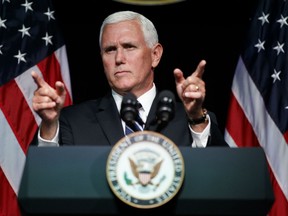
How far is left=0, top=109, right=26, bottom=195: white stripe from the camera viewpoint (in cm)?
302

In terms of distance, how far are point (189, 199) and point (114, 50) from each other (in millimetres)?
1162

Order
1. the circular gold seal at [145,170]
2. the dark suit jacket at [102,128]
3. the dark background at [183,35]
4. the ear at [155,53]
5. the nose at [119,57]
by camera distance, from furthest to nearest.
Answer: the dark background at [183,35], the ear at [155,53], the nose at [119,57], the dark suit jacket at [102,128], the circular gold seal at [145,170]

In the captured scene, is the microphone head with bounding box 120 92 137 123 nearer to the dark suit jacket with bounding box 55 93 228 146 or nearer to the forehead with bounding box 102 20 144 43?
the dark suit jacket with bounding box 55 93 228 146

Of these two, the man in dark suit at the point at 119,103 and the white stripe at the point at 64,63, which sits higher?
the man in dark suit at the point at 119,103

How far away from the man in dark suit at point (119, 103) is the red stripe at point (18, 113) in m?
0.80

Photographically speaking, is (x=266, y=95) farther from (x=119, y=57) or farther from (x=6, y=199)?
(x=6, y=199)

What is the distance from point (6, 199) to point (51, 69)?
2.60 ft

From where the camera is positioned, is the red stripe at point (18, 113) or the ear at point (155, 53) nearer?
the ear at point (155, 53)

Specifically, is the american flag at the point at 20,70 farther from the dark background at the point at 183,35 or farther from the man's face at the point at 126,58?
the man's face at the point at 126,58

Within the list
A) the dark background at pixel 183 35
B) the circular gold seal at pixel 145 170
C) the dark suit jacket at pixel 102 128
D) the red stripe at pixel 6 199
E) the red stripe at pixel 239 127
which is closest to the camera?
the circular gold seal at pixel 145 170

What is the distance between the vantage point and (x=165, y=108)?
1480mm

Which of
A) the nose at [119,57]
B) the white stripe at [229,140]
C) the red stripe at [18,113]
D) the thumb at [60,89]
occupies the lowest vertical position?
the white stripe at [229,140]

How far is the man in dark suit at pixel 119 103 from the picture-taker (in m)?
1.70

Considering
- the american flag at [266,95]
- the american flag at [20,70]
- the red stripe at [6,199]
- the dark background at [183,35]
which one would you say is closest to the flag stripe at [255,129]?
the american flag at [266,95]
